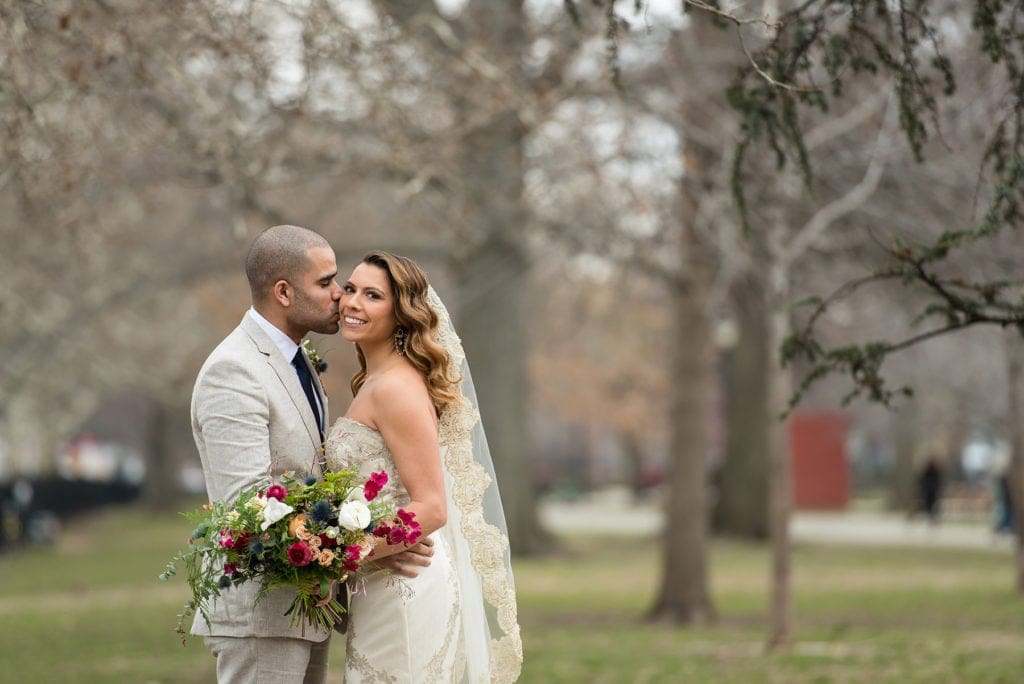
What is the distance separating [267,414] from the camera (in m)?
5.11

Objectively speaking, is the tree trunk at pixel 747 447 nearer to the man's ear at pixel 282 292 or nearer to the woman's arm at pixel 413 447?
the woman's arm at pixel 413 447

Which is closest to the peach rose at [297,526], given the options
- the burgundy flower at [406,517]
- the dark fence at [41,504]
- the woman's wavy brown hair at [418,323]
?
the burgundy flower at [406,517]

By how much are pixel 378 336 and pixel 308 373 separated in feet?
0.91

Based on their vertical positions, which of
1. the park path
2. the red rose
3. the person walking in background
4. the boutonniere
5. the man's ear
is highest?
the man's ear

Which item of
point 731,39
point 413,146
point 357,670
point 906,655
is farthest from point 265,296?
point 731,39

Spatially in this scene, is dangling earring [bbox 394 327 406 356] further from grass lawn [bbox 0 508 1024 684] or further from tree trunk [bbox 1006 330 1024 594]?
tree trunk [bbox 1006 330 1024 594]

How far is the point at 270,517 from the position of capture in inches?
187

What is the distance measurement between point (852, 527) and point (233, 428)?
108 feet

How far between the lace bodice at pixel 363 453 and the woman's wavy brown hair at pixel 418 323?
0.30 meters

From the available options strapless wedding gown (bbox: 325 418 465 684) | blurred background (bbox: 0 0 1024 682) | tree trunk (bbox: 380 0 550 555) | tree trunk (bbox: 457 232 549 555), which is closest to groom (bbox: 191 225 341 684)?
strapless wedding gown (bbox: 325 418 465 684)

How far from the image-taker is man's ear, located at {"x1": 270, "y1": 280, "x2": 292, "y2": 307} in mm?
5270

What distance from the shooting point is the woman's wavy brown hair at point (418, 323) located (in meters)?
5.37

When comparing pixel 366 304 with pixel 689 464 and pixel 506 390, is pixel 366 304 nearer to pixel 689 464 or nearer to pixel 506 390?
pixel 689 464

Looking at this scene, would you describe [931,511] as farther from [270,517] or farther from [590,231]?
[270,517]
